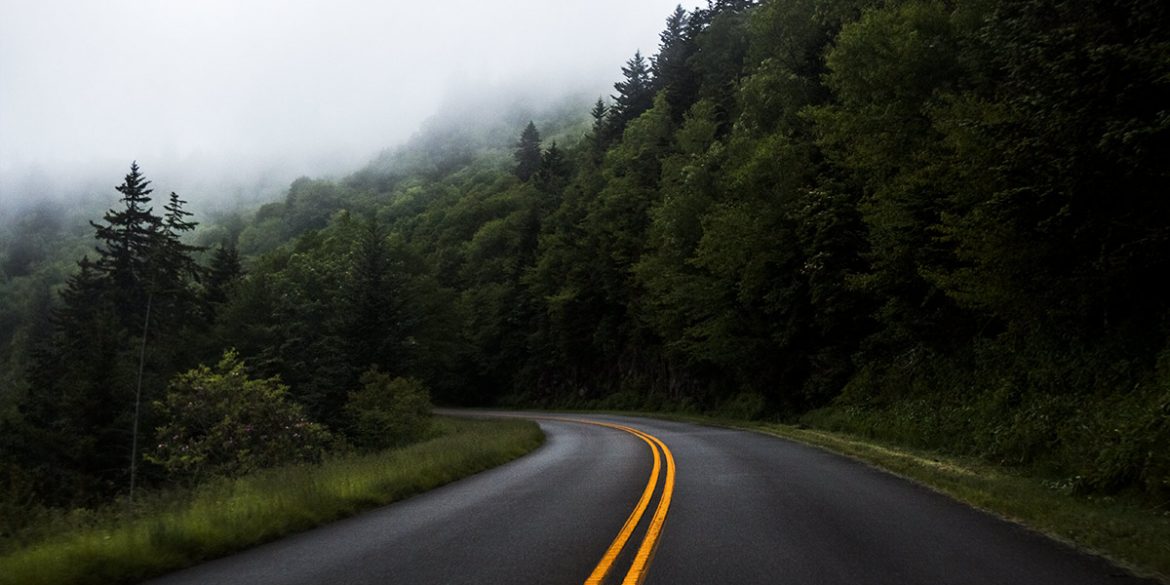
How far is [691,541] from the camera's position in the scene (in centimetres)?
739

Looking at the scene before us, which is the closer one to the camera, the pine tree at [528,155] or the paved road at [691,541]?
the paved road at [691,541]

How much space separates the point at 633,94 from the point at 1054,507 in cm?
6806

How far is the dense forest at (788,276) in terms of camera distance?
11.9 m

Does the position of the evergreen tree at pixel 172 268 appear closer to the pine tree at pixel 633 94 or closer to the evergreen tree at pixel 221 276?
the evergreen tree at pixel 221 276

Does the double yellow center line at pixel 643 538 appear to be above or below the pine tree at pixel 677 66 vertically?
below

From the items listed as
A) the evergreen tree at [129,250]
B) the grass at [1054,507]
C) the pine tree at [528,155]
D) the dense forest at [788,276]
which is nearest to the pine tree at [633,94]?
the dense forest at [788,276]

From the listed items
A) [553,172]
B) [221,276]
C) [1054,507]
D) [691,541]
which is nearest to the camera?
[691,541]

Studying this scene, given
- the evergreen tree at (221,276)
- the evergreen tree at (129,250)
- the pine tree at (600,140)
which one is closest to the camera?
the evergreen tree at (129,250)

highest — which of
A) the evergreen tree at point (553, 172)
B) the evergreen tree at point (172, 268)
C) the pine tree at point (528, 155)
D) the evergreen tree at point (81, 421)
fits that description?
the pine tree at point (528, 155)

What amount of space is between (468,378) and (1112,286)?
62.7 meters

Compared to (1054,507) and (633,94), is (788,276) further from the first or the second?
(633,94)

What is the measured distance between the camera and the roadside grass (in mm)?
6711

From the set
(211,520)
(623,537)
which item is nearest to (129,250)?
(211,520)

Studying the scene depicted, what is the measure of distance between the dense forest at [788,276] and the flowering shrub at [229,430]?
1151 mm
